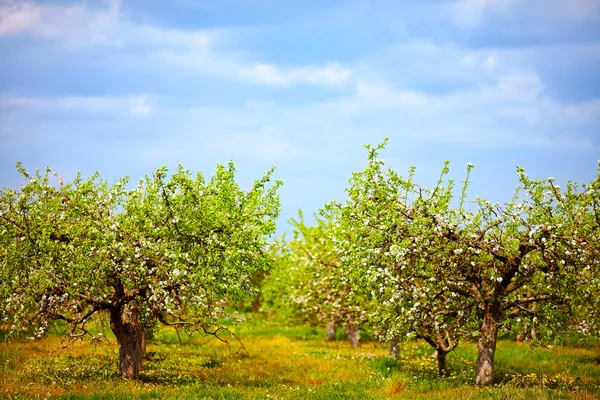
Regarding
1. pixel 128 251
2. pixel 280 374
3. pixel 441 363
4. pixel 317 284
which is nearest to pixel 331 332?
pixel 317 284

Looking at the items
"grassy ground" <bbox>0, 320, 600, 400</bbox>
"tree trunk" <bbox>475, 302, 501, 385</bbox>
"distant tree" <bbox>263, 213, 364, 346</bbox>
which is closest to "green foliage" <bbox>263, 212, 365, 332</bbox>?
"distant tree" <bbox>263, 213, 364, 346</bbox>

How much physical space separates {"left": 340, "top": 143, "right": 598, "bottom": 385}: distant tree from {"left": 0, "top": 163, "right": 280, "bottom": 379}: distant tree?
13.5 ft

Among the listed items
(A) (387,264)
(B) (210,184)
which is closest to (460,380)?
(A) (387,264)

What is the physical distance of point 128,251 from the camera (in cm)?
1750

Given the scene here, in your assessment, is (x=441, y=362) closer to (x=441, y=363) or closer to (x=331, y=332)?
(x=441, y=363)

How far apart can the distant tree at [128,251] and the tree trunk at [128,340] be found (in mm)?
168

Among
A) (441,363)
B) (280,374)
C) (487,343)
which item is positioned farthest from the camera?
(280,374)

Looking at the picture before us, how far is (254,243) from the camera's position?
19.5 meters

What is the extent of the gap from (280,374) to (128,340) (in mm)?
6973

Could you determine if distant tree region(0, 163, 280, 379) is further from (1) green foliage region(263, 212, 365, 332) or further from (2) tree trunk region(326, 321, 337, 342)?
(2) tree trunk region(326, 321, 337, 342)

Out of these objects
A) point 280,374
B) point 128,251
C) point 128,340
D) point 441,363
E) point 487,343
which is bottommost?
point 280,374

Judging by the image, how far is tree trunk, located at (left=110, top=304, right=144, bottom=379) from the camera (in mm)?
20047

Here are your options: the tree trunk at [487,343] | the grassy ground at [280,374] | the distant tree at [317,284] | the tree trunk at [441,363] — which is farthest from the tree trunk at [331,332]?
the tree trunk at [487,343]

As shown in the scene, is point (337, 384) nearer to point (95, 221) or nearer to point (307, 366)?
point (307, 366)
